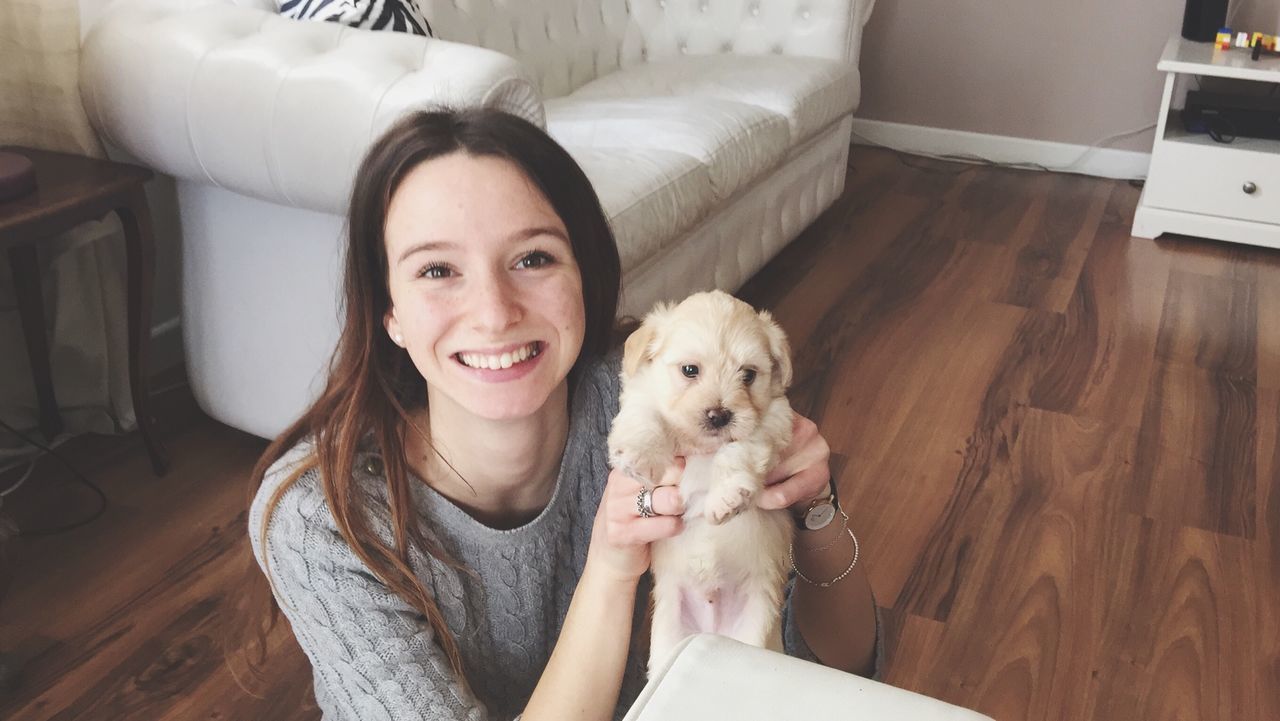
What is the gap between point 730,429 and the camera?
1076mm

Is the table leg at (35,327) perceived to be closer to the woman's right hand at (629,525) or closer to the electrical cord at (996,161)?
the woman's right hand at (629,525)

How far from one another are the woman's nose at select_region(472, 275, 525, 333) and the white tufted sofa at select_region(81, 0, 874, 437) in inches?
30.5

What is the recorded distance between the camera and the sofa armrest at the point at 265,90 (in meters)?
1.78

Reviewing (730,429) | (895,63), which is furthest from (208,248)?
(895,63)

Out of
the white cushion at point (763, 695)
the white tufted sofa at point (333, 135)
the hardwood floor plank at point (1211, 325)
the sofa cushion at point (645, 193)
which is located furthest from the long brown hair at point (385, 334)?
the hardwood floor plank at point (1211, 325)

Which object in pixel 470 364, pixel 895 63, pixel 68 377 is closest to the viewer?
pixel 470 364

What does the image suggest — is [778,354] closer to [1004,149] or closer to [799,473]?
[799,473]

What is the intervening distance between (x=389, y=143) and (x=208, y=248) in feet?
4.20

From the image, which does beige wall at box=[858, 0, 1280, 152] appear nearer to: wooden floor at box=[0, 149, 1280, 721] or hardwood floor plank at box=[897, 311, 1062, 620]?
wooden floor at box=[0, 149, 1280, 721]

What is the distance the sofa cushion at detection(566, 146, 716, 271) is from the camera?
7.27 ft

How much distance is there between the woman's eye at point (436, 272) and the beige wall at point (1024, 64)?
148 inches

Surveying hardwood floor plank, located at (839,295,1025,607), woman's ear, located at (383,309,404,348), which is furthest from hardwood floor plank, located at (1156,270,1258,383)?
woman's ear, located at (383,309,404,348)

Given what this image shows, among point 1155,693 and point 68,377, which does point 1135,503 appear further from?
point 68,377

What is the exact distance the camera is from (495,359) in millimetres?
1030
